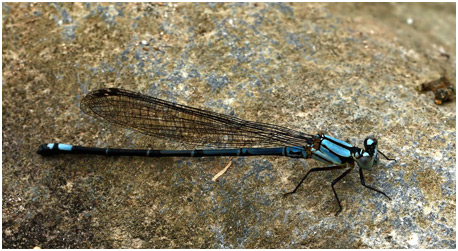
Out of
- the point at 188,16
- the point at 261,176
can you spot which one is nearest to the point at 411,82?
the point at 261,176

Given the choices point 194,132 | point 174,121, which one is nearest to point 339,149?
point 194,132

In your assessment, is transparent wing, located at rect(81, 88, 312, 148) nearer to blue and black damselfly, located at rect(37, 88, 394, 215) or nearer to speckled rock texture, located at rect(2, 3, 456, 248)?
blue and black damselfly, located at rect(37, 88, 394, 215)

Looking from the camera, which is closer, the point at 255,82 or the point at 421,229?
the point at 421,229

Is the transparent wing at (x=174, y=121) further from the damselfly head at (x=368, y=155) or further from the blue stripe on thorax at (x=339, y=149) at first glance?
the damselfly head at (x=368, y=155)

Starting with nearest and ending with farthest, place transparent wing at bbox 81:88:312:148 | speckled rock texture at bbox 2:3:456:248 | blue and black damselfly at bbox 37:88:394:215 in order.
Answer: speckled rock texture at bbox 2:3:456:248 → blue and black damselfly at bbox 37:88:394:215 → transparent wing at bbox 81:88:312:148

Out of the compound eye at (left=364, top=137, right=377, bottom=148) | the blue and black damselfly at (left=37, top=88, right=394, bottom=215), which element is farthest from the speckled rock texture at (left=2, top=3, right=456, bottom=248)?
the compound eye at (left=364, top=137, right=377, bottom=148)

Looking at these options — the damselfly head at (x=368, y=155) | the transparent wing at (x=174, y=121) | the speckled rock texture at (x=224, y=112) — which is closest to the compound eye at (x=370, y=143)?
the damselfly head at (x=368, y=155)

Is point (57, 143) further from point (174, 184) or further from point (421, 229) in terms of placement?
point (421, 229)
